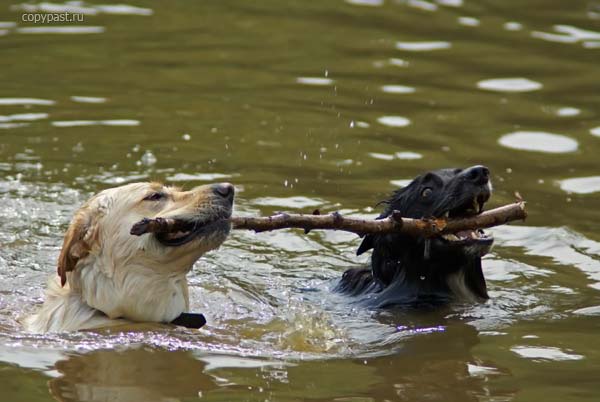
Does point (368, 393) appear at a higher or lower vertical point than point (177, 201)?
lower

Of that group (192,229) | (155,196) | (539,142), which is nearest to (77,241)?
(155,196)

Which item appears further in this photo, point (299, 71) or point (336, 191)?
point (299, 71)

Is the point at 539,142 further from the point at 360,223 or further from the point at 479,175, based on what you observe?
the point at 360,223

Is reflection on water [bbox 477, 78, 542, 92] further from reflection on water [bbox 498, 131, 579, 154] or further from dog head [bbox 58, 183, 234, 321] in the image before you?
dog head [bbox 58, 183, 234, 321]

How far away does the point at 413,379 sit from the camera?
6438 millimetres

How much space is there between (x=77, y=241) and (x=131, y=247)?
0.31 m

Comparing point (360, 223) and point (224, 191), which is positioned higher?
point (224, 191)

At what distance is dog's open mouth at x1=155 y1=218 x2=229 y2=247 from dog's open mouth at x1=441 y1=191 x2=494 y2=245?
61.4 inches

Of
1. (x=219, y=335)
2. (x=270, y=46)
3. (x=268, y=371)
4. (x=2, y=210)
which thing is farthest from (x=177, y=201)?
(x=270, y=46)

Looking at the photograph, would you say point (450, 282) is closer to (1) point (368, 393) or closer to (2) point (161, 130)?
(1) point (368, 393)

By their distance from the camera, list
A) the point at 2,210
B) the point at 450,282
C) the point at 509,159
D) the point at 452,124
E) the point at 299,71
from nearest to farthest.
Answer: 1. the point at 450,282
2. the point at 2,210
3. the point at 509,159
4. the point at 452,124
5. the point at 299,71

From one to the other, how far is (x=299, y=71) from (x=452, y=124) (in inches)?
92.7

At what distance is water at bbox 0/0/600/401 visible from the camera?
658 cm

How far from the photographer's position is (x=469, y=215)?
7.83 metres
